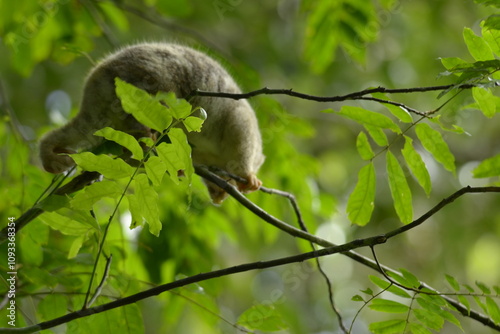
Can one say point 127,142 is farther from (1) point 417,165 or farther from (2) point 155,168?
(1) point 417,165

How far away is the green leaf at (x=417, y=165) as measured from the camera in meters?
2.89

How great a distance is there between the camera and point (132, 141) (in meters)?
2.41

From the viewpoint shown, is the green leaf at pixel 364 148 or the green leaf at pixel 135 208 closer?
the green leaf at pixel 135 208

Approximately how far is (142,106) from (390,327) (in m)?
1.44

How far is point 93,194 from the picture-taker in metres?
2.41

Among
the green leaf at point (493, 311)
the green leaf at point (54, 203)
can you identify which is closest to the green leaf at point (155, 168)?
the green leaf at point (54, 203)

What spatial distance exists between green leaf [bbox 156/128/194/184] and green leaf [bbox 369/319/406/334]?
1094 millimetres

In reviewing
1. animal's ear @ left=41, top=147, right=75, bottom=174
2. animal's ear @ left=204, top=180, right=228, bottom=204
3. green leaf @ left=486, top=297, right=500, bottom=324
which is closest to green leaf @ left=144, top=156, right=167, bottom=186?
animal's ear @ left=41, top=147, right=75, bottom=174

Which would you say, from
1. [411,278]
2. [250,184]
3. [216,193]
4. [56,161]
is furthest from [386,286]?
[56,161]

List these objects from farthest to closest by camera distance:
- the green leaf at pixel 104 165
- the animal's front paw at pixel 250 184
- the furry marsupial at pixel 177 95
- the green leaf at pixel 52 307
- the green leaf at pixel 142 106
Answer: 1. the animal's front paw at pixel 250 184
2. the furry marsupial at pixel 177 95
3. the green leaf at pixel 52 307
4. the green leaf at pixel 104 165
5. the green leaf at pixel 142 106

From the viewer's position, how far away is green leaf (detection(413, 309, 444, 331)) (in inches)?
103

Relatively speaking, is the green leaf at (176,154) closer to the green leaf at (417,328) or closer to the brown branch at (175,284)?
the brown branch at (175,284)

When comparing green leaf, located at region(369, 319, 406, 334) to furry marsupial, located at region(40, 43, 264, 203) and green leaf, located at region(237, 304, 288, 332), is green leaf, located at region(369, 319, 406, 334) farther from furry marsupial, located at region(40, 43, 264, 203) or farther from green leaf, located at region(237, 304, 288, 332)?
furry marsupial, located at region(40, 43, 264, 203)

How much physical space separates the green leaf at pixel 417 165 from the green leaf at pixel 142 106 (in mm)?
1173
